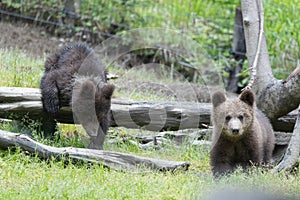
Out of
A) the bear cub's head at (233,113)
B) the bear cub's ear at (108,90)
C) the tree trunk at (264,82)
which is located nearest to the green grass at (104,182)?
the bear cub's head at (233,113)

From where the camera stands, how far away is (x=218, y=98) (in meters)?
A: 6.11

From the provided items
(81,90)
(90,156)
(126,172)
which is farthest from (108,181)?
(81,90)

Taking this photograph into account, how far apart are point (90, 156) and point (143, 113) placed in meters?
1.40

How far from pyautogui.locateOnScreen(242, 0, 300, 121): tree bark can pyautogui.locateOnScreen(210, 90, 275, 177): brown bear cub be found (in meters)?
0.89

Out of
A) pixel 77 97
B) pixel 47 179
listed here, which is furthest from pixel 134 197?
pixel 77 97

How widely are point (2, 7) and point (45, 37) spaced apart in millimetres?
1096

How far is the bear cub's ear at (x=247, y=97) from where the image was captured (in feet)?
19.7

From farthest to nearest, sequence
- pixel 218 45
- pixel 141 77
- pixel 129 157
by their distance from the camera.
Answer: pixel 218 45 < pixel 141 77 < pixel 129 157

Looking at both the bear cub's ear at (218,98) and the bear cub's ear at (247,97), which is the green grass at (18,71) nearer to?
the bear cub's ear at (218,98)

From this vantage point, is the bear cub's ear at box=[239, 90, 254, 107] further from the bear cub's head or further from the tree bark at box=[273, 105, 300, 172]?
the tree bark at box=[273, 105, 300, 172]

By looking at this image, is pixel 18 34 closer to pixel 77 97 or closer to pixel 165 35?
pixel 165 35

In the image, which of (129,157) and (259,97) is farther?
(259,97)

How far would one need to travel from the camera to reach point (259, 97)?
23.9ft

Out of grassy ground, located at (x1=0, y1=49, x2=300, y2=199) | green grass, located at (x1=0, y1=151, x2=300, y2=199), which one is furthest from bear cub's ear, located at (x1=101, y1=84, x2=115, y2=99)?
green grass, located at (x1=0, y1=151, x2=300, y2=199)
